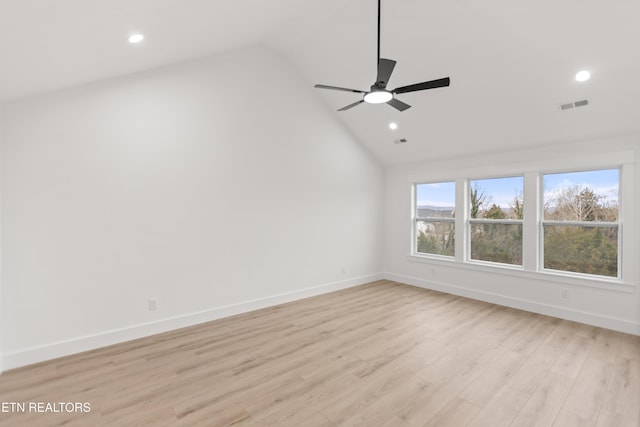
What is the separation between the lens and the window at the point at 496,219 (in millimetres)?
4777

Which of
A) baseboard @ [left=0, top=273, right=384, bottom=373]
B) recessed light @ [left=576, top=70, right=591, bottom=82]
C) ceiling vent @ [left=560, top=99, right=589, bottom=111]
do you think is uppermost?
recessed light @ [left=576, top=70, right=591, bottom=82]

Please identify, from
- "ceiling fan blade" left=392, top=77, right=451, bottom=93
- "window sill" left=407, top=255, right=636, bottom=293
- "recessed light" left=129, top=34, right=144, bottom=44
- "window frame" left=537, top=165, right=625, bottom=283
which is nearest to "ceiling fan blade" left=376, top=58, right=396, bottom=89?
"ceiling fan blade" left=392, top=77, right=451, bottom=93

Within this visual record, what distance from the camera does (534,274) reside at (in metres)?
4.43

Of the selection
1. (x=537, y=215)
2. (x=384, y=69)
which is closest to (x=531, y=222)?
(x=537, y=215)

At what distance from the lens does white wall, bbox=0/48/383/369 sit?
2.95m

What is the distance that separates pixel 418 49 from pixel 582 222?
10.6 feet

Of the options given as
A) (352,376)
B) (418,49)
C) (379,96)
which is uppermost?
(418,49)

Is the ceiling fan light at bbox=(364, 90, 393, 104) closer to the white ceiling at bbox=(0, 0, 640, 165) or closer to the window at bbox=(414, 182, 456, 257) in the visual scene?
the white ceiling at bbox=(0, 0, 640, 165)

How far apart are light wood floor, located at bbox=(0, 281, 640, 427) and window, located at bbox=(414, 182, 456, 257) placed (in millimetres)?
1899

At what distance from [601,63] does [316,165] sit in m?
3.72

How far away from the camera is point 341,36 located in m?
4.05

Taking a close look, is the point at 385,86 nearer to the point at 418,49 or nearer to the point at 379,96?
the point at 379,96

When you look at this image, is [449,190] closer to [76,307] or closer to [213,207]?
[213,207]

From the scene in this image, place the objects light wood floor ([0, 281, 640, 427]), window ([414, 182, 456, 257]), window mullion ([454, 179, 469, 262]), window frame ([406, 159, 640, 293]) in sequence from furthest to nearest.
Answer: window ([414, 182, 456, 257])
window mullion ([454, 179, 469, 262])
window frame ([406, 159, 640, 293])
light wood floor ([0, 281, 640, 427])
